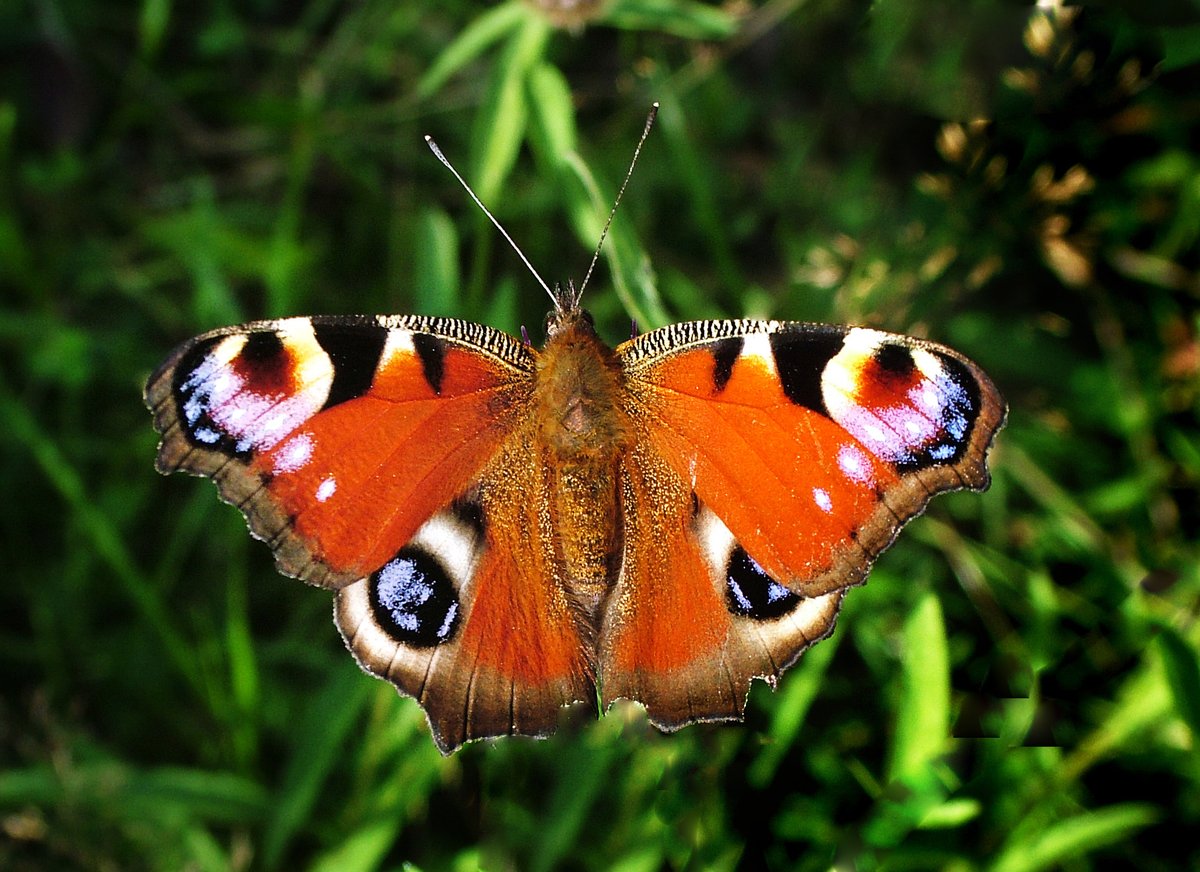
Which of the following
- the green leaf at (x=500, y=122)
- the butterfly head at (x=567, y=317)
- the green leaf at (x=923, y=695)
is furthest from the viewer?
the green leaf at (x=500, y=122)

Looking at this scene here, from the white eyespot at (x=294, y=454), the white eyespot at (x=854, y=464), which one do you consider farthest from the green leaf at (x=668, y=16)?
the white eyespot at (x=294, y=454)

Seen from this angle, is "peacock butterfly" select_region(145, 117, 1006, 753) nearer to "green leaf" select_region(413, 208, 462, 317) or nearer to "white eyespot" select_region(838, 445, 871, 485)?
"white eyespot" select_region(838, 445, 871, 485)

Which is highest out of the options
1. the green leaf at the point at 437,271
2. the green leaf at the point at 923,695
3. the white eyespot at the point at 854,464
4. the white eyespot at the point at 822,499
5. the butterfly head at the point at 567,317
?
the white eyespot at the point at 854,464

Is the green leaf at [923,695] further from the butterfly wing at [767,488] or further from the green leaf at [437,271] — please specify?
the green leaf at [437,271]

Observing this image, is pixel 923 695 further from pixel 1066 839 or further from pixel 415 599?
pixel 415 599

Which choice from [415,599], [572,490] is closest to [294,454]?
[415,599]

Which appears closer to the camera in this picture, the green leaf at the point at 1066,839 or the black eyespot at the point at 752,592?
the black eyespot at the point at 752,592

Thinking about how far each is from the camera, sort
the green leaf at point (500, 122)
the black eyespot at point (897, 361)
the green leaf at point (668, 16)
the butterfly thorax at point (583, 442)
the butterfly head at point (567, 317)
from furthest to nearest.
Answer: the green leaf at point (668, 16)
the green leaf at point (500, 122)
the butterfly head at point (567, 317)
the butterfly thorax at point (583, 442)
the black eyespot at point (897, 361)
